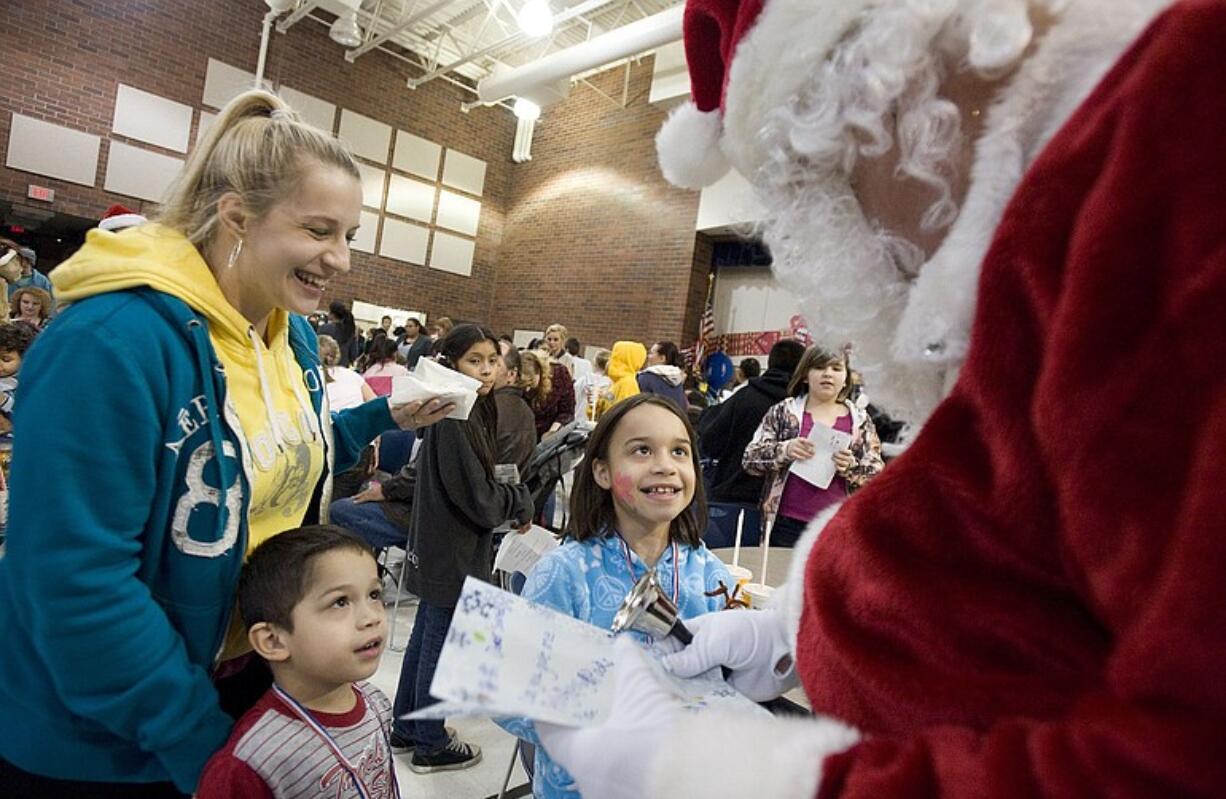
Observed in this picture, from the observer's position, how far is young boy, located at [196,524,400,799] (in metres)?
1.30

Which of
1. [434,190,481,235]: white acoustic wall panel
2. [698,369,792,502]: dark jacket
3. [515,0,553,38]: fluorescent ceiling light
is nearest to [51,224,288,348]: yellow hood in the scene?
[698,369,792,502]: dark jacket

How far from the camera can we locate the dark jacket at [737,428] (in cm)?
396

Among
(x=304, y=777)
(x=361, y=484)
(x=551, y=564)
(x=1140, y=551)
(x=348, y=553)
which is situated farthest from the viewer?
(x=361, y=484)

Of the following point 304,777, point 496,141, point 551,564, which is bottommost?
point 304,777

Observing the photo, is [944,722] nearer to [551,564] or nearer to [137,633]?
[137,633]

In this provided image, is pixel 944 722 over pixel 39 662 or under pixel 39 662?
over

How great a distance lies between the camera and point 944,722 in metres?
0.58

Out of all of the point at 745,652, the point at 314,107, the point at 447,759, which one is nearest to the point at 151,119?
the point at 314,107

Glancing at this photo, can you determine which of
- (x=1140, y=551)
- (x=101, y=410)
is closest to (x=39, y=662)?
(x=101, y=410)

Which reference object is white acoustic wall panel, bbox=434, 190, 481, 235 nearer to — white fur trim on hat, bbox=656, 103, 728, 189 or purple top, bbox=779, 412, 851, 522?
purple top, bbox=779, 412, 851, 522

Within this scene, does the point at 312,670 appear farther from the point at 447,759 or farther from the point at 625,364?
the point at 625,364

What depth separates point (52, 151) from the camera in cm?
1013

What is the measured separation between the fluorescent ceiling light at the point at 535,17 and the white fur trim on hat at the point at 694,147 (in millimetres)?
8664

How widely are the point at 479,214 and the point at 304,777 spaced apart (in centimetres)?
1355
